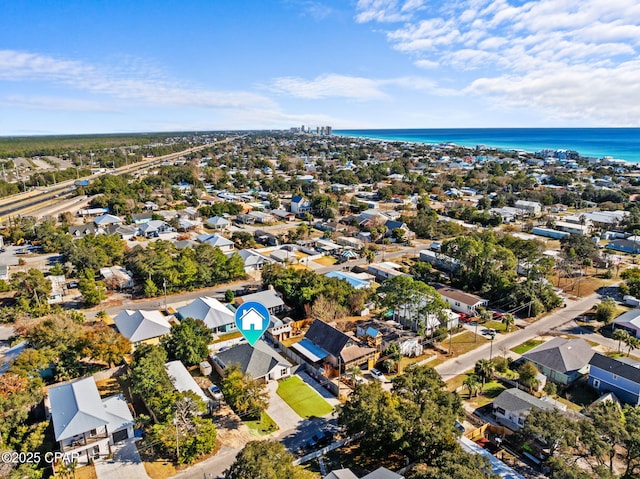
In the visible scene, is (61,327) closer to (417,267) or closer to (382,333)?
(382,333)

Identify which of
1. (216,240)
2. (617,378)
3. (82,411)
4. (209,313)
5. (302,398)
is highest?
(216,240)

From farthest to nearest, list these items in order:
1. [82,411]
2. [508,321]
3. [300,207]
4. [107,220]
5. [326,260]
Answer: [300,207] < [107,220] < [326,260] < [508,321] < [82,411]

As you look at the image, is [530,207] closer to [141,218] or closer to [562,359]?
[562,359]

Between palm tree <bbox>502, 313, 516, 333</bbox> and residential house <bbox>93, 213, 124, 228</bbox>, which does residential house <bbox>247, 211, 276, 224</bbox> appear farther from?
palm tree <bbox>502, 313, 516, 333</bbox>

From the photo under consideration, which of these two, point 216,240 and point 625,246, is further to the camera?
point 625,246

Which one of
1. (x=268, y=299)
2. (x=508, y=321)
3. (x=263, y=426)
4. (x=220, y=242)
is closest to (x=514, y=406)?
(x=508, y=321)

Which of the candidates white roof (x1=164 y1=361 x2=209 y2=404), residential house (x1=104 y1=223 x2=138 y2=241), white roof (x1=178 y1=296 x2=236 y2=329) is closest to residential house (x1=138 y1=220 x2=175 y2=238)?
Result: residential house (x1=104 y1=223 x2=138 y2=241)

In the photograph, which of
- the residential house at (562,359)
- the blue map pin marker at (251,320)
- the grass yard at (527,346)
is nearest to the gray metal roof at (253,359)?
the blue map pin marker at (251,320)
